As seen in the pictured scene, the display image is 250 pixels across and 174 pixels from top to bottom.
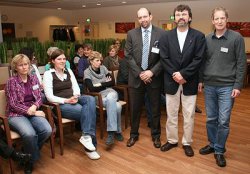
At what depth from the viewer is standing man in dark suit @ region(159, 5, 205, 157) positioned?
9.14 feet

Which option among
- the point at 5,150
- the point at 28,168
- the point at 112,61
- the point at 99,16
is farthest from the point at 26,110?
the point at 99,16

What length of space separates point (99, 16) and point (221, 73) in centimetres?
1133

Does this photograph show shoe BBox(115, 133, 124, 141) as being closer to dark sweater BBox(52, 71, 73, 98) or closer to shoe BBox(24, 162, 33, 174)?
dark sweater BBox(52, 71, 73, 98)

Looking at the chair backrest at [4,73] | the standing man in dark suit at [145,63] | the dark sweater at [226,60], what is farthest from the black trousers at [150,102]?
the chair backrest at [4,73]

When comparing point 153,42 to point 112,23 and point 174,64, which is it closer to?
point 174,64

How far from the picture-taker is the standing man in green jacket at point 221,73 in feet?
8.58

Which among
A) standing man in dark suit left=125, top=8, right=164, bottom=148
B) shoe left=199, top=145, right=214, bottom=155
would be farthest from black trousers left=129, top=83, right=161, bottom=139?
shoe left=199, top=145, right=214, bottom=155

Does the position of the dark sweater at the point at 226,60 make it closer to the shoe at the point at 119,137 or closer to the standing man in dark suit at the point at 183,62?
the standing man in dark suit at the point at 183,62

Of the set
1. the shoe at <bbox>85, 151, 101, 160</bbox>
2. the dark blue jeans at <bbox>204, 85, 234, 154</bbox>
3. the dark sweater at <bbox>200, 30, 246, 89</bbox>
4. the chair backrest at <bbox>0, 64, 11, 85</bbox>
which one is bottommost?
the shoe at <bbox>85, 151, 101, 160</bbox>

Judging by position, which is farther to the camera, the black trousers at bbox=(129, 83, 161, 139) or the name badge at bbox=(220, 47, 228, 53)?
the black trousers at bbox=(129, 83, 161, 139)

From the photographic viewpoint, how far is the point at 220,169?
9.07 feet

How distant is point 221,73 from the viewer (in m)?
2.69

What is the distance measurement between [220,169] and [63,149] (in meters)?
1.86

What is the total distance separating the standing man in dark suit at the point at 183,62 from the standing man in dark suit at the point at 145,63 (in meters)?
0.17
